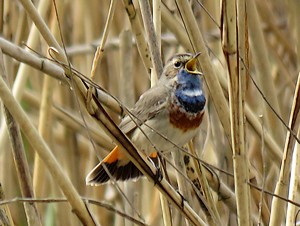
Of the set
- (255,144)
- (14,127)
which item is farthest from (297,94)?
(255,144)

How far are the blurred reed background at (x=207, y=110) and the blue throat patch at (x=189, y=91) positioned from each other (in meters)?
0.09

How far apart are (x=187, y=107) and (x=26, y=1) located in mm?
743

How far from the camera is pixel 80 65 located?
3.01m

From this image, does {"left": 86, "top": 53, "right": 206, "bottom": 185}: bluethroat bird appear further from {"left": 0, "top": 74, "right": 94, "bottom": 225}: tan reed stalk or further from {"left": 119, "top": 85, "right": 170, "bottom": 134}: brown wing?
{"left": 0, "top": 74, "right": 94, "bottom": 225}: tan reed stalk

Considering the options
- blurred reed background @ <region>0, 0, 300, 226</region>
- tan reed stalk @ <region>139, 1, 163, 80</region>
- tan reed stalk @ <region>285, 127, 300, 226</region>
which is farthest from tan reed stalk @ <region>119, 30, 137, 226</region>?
→ tan reed stalk @ <region>285, 127, 300, 226</region>

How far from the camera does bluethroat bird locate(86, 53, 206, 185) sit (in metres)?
2.14

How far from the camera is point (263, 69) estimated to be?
7.63 feet

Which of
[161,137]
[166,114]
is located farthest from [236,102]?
[166,114]

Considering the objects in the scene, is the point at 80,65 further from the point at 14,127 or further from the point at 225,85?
the point at 14,127

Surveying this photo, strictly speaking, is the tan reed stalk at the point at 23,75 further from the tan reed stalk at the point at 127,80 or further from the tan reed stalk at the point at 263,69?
the tan reed stalk at the point at 263,69

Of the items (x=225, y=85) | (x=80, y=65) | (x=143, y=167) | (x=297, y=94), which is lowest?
Result: (x=143, y=167)

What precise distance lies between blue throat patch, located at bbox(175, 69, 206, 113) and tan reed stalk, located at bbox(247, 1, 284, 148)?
0.21m

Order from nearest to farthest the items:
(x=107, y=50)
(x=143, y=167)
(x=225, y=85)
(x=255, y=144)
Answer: (x=143, y=167)
(x=225, y=85)
(x=255, y=144)
(x=107, y=50)

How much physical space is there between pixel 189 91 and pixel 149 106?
5.4 inches
